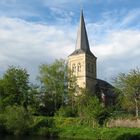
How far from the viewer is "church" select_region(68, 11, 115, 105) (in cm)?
8875

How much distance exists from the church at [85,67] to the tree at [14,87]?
21.1 m

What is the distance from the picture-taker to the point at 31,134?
169 ft

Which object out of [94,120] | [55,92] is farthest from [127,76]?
[94,120]

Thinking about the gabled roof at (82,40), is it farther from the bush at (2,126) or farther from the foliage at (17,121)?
the bush at (2,126)

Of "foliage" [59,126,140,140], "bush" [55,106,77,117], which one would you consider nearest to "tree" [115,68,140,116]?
"bush" [55,106,77,117]

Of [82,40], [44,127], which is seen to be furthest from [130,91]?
[82,40]

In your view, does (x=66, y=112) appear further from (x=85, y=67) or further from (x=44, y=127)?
(x=85, y=67)

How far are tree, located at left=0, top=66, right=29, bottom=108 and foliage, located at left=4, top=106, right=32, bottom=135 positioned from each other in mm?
11095

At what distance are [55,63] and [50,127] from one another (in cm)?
2357

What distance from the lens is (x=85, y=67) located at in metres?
89.2

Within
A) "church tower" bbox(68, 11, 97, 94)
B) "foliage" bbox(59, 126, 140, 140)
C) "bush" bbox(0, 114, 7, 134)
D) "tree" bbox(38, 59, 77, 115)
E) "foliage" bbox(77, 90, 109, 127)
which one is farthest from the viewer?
"church tower" bbox(68, 11, 97, 94)

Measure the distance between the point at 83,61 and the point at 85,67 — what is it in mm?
1661

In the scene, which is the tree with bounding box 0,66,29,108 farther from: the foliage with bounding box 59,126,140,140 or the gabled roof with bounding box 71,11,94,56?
the gabled roof with bounding box 71,11,94,56

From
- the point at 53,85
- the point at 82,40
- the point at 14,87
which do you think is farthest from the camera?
the point at 82,40
